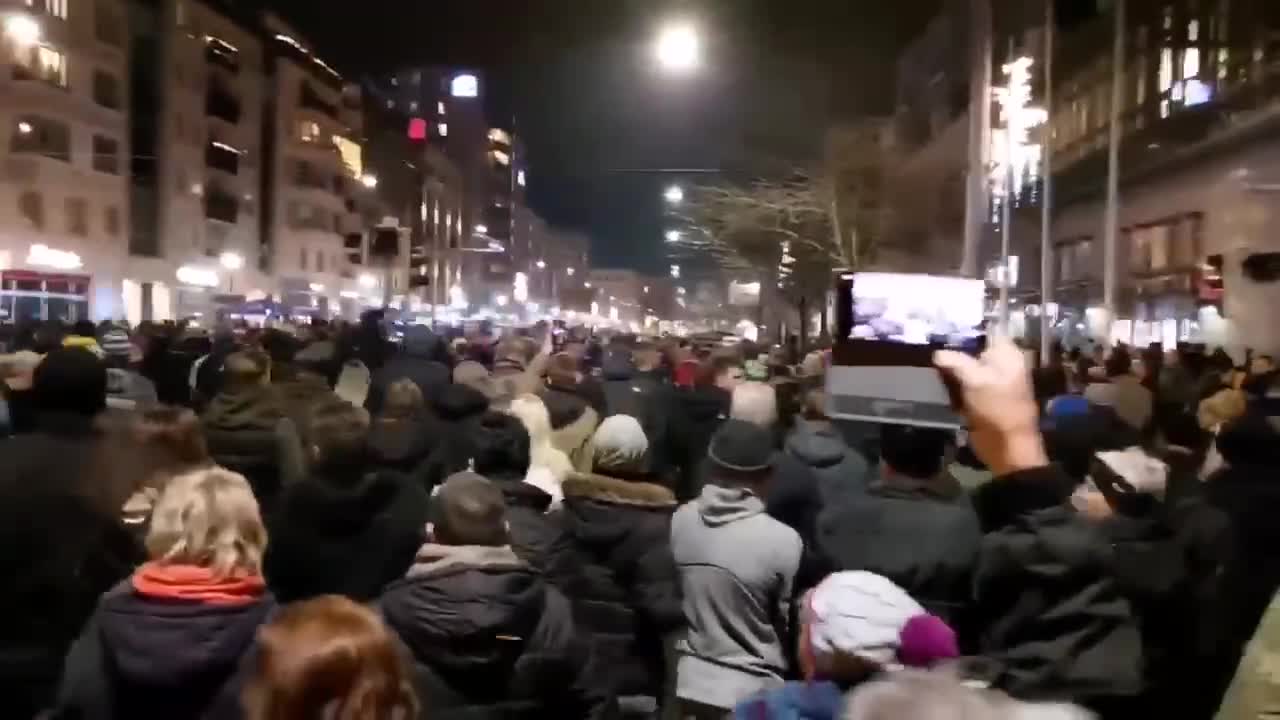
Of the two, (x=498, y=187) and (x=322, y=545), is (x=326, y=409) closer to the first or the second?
(x=322, y=545)

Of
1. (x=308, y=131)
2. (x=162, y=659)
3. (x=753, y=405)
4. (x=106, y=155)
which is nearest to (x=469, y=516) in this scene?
(x=162, y=659)

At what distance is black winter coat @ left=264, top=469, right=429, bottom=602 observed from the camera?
6184 mm

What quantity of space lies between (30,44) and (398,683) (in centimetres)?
4846

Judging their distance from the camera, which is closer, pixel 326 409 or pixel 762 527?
pixel 762 527

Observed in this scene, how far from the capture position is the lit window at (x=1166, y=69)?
37.2 meters

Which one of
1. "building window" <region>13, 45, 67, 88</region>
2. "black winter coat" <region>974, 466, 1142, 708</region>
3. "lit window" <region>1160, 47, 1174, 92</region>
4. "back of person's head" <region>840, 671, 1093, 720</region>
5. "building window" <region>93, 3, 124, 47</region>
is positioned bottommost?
"black winter coat" <region>974, 466, 1142, 708</region>

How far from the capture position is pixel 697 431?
12328mm

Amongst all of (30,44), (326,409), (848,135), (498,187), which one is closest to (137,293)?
(30,44)

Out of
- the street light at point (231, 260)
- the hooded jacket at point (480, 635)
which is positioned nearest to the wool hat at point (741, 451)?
the hooded jacket at point (480, 635)

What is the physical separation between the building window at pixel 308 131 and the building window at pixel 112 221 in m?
26.9

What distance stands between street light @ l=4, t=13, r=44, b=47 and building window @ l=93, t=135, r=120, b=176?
748cm

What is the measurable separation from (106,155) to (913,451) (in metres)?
53.6

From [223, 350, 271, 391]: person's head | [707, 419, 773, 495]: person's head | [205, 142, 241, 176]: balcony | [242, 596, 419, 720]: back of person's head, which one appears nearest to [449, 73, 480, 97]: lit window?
[205, 142, 241, 176]: balcony

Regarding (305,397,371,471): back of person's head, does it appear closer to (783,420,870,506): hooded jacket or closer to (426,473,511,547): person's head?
(426,473,511,547): person's head
